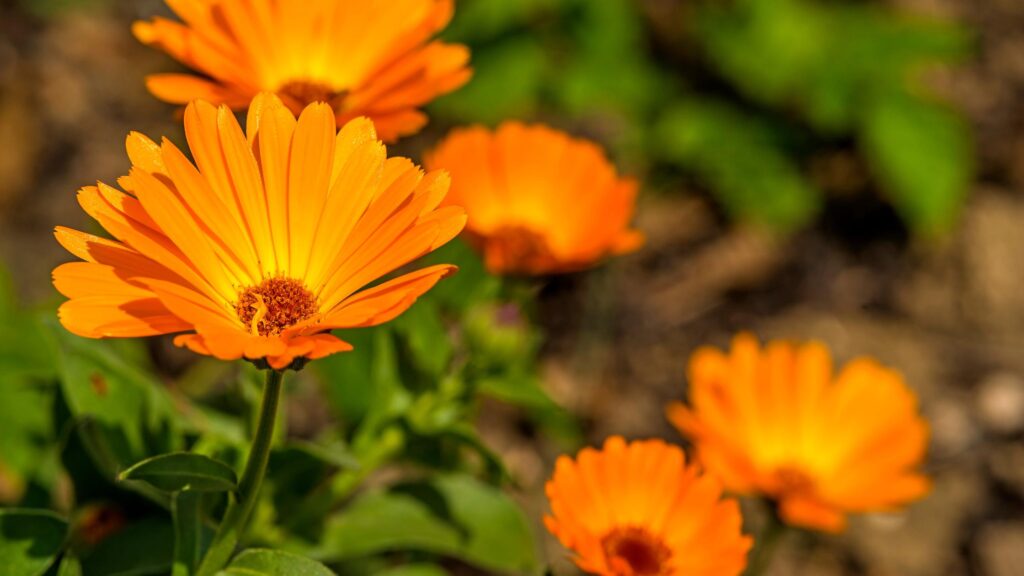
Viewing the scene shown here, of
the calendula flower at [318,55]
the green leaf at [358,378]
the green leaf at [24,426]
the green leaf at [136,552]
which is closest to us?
the calendula flower at [318,55]

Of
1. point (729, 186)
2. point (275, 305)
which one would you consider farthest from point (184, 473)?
point (729, 186)

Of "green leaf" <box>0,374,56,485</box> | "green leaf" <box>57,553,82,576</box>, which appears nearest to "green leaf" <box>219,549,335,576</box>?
"green leaf" <box>57,553,82,576</box>

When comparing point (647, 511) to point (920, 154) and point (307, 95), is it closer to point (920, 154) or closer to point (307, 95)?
point (307, 95)

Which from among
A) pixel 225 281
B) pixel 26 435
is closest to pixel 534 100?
pixel 26 435

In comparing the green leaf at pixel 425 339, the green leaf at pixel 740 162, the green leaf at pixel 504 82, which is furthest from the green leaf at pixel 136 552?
the green leaf at pixel 740 162

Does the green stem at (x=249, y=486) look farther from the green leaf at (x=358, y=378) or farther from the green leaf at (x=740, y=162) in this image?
the green leaf at (x=740, y=162)

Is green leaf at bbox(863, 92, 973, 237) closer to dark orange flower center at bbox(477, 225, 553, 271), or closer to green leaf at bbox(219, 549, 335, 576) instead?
dark orange flower center at bbox(477, 225, 553, 271)
